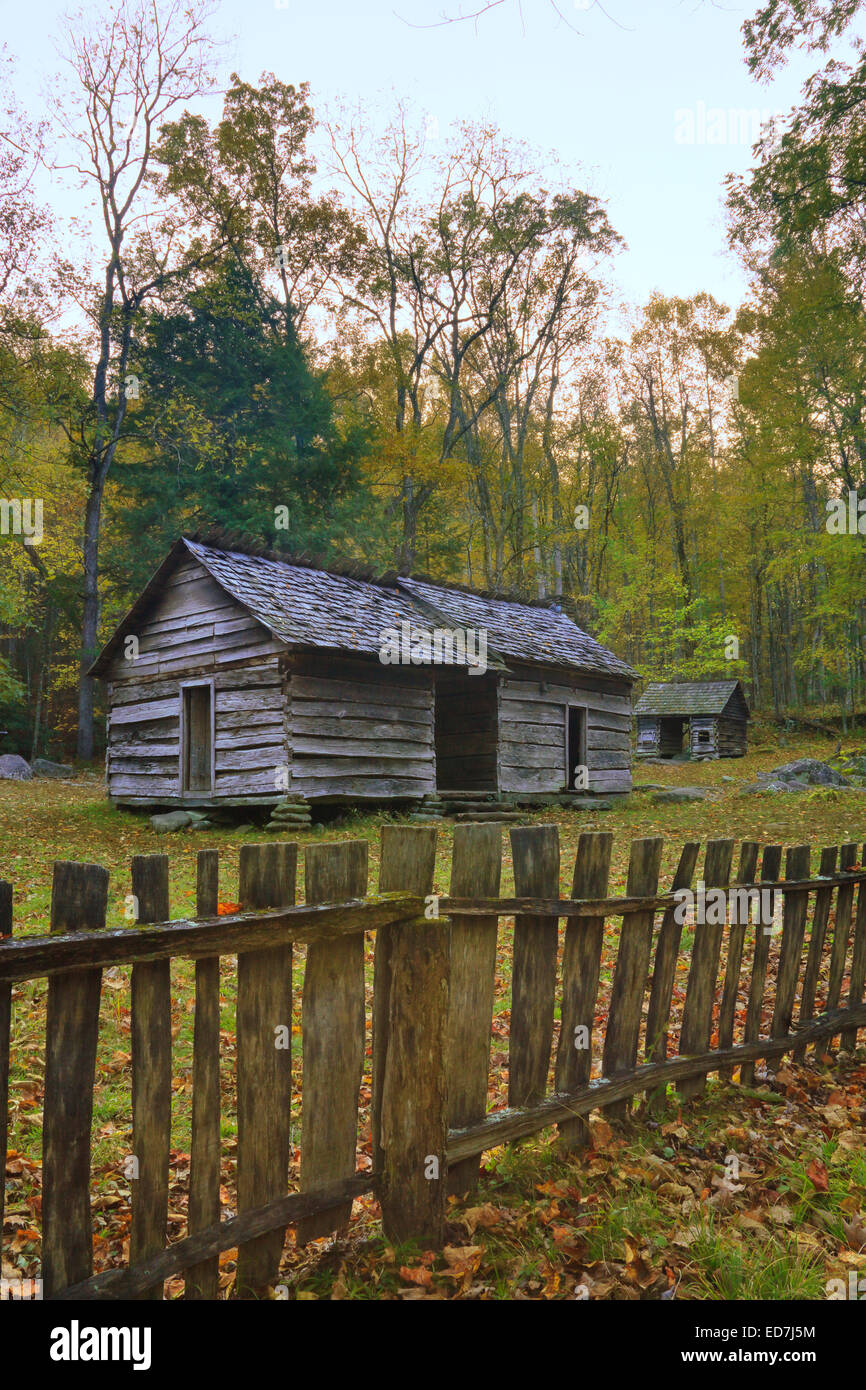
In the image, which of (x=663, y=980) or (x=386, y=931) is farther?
(x=663, y=980)

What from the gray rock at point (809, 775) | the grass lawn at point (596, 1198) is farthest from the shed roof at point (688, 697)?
the grass lawn at point (596, 1198)

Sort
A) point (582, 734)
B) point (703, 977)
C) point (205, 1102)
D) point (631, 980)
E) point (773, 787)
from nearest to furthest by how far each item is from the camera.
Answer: point (205, 1102), point (631, 980), point (703, 977), point (773, 787), point (582, 734)

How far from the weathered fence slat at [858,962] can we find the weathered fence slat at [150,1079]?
177 inches

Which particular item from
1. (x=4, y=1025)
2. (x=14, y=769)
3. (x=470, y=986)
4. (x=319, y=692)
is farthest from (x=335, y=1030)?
(x=14, y=769)

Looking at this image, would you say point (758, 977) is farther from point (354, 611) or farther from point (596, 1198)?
point (354, 611)

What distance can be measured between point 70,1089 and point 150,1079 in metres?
0.23

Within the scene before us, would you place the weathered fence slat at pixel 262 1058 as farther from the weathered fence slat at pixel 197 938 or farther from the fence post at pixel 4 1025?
the fence post at pixel 4 1025

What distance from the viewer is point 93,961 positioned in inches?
76.2

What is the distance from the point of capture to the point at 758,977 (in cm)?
429

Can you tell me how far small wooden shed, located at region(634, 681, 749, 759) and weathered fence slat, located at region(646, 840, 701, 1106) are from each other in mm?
31679

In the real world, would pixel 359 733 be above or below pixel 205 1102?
above

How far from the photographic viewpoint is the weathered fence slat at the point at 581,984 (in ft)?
10.7
